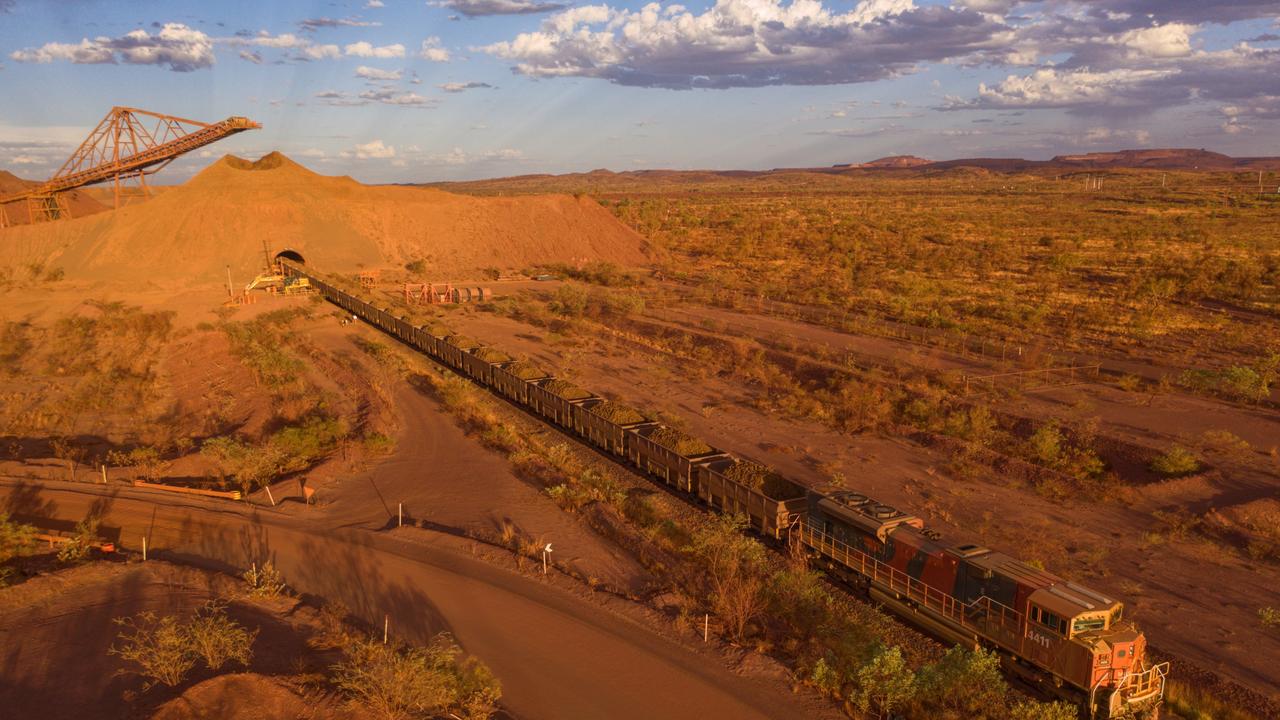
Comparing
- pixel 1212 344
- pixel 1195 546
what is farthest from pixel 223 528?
pixel 1212 344

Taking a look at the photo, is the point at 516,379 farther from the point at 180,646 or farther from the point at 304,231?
the point at 304,231

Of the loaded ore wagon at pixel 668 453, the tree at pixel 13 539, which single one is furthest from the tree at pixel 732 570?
the tree at pixel 13 539

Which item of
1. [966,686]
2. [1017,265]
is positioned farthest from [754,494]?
[1017,265]

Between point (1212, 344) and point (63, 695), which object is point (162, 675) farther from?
point (1212, 344)

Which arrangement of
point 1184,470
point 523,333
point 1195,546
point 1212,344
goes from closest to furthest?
point 1195,546, point 1184,470, point 1212,344, point 523,333

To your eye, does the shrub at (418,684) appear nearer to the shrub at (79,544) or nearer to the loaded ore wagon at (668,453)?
the loaded ore wagon at (668,453)

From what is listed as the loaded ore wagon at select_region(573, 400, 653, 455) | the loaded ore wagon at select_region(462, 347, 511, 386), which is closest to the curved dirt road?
the loaded ore wagon at select_region(573, 400, 653, 455)
